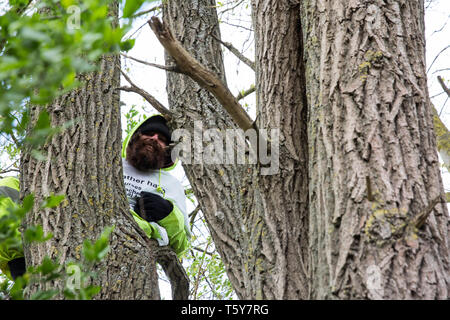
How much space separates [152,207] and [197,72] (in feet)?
5.70

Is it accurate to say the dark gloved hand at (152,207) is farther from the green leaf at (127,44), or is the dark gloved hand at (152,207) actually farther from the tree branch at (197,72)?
the green leaf at (127,44)

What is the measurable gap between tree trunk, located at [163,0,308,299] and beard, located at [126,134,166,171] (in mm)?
1094

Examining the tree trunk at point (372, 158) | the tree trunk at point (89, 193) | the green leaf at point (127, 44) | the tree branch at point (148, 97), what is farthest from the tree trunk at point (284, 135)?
the green leaf at point (127, 44)

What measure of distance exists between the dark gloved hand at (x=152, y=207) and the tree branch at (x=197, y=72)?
1.58 m

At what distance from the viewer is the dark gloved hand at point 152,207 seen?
3.61 meters

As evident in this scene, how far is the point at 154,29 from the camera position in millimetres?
2002

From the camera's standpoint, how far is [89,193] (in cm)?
259

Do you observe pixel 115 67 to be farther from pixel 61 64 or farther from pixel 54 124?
pixel 61 64

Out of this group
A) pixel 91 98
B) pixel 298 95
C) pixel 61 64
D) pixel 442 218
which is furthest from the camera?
pixel 91 98

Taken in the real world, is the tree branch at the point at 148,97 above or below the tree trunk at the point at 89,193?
above

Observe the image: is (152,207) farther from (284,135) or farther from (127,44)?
(127,44)

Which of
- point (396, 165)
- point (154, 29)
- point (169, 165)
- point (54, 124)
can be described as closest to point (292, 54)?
point (154, 29)

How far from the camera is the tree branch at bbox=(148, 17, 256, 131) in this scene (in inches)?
79.0

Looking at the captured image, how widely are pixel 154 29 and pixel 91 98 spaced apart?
979 millimetres
